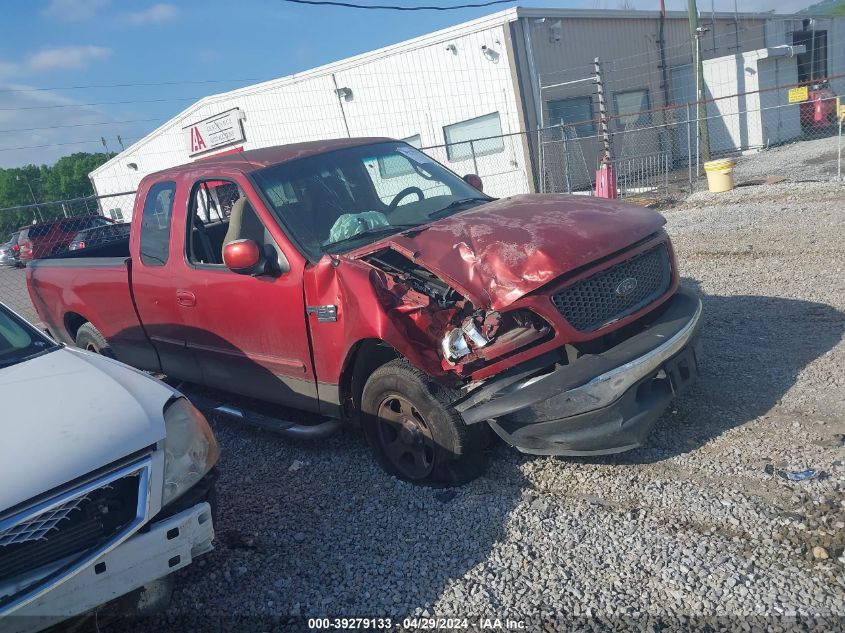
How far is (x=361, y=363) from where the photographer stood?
3855 mm

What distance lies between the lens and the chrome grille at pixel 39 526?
2.37 meters

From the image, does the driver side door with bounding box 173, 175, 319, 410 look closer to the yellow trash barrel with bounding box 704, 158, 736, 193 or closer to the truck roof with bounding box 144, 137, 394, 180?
the truck roof with bounding box 144, 137, 394, 180

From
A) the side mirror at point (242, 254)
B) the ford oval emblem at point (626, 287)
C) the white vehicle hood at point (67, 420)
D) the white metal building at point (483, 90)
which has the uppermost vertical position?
the white metal building at point (483, 90)

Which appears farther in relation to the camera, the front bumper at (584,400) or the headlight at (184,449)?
the front bumper at (584,400)

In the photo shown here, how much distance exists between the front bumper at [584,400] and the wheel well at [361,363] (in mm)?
603

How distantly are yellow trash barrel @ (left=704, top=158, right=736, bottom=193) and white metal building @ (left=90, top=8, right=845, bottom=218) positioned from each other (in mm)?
3854

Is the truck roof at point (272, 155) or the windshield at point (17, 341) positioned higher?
the truck roof at point (272, 155)

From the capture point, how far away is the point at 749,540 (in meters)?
2.89

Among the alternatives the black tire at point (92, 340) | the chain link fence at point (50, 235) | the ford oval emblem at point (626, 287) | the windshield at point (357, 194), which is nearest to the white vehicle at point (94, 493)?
the windshield at point (357, 194)

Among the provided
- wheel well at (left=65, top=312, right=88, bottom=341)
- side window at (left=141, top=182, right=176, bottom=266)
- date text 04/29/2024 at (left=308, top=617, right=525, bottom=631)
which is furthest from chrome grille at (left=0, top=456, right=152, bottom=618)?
wheel well at (left=65, top=312, right=88, bottom=341)

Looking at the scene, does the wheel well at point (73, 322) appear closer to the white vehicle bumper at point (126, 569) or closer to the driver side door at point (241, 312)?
the driver side door at point (241, 312)

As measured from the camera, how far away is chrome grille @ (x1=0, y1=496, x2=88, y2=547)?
2.37 m

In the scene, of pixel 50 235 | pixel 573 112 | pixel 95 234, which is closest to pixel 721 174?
pixel 573 112

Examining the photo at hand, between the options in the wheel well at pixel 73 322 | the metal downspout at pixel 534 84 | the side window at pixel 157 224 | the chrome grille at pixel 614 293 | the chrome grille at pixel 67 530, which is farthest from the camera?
the metal downspout at pixel 534 84
